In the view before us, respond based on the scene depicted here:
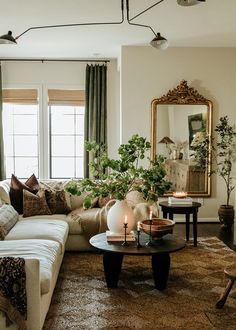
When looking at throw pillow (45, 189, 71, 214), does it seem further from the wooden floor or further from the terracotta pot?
the terracotta pot

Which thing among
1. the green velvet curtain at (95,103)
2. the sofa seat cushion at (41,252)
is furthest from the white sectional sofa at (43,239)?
the green velvet curtain at (95,103)

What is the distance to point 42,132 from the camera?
7496 millimetres

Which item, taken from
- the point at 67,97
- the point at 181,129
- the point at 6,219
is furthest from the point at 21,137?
the point at 6,219

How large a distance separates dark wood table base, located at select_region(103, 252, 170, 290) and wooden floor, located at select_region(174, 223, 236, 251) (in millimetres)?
1782

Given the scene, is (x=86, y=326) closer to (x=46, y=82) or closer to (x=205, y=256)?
(x=205, y=256)

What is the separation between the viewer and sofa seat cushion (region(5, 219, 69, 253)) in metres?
4.09

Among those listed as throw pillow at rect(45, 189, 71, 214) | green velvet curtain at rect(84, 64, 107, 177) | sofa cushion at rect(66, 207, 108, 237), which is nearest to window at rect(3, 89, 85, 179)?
green velvet curtain at rect(84, 64, 107, 177)

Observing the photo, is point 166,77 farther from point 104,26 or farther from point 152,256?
point 152,256

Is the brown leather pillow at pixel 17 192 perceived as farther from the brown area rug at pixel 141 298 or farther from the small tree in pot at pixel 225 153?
the small tree in pot at pixel 225 153

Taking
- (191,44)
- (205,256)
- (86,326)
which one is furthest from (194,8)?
(86,326)

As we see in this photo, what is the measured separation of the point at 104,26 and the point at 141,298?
3410 millimetres

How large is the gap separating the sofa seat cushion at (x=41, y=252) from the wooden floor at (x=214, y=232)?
2583mm

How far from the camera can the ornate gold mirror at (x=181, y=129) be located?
645cm

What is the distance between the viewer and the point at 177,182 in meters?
6.59
